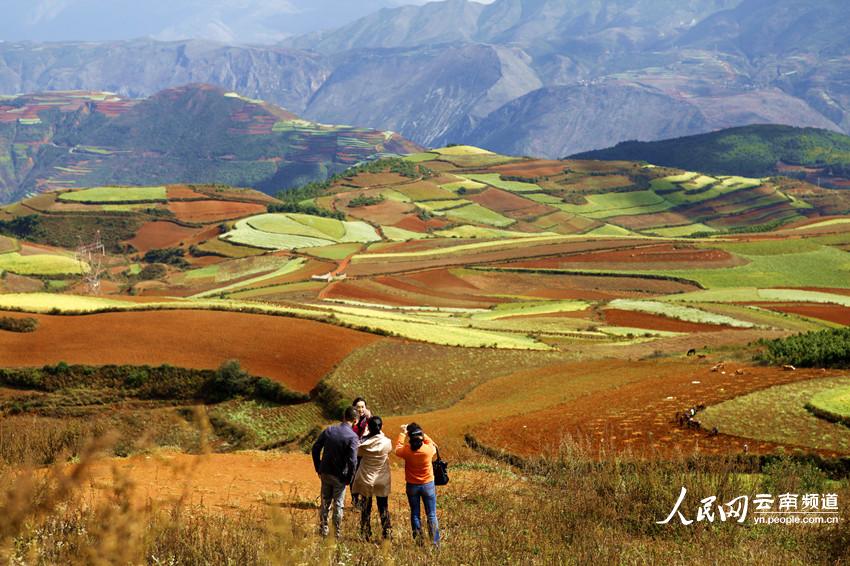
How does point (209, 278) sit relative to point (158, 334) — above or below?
below

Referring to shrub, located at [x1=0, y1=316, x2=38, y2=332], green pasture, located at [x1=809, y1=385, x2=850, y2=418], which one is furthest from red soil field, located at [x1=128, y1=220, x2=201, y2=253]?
green pasture, located at [x1=809, y1=385, x2=850, y2=418]

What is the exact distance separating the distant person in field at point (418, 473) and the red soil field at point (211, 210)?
157m

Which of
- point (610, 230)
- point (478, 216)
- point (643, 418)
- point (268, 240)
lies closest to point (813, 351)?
point (643, 418)

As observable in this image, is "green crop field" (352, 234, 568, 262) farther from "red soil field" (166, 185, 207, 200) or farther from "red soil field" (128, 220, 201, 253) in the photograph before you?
"red soil field" (166, 185, 207, 200)

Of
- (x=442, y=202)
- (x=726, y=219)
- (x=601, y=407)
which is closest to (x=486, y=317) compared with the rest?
(x=601, y=407)

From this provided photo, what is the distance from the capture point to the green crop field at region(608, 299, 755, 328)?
66.2m

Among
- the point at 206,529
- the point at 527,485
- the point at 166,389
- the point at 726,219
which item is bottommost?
the point at 726,219

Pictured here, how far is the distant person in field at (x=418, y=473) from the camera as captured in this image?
45.0 feet

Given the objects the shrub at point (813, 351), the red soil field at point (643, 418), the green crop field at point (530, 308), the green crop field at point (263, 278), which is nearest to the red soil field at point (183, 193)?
the green crop field at point (263, 278)

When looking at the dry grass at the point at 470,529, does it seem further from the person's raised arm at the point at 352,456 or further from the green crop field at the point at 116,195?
the green crop field at the point at 116,195

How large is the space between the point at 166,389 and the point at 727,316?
48462mm

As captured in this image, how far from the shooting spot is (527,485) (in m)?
18.9

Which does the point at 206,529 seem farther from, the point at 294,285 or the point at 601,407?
the point at 294,285

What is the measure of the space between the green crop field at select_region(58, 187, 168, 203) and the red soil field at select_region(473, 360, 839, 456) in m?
163
